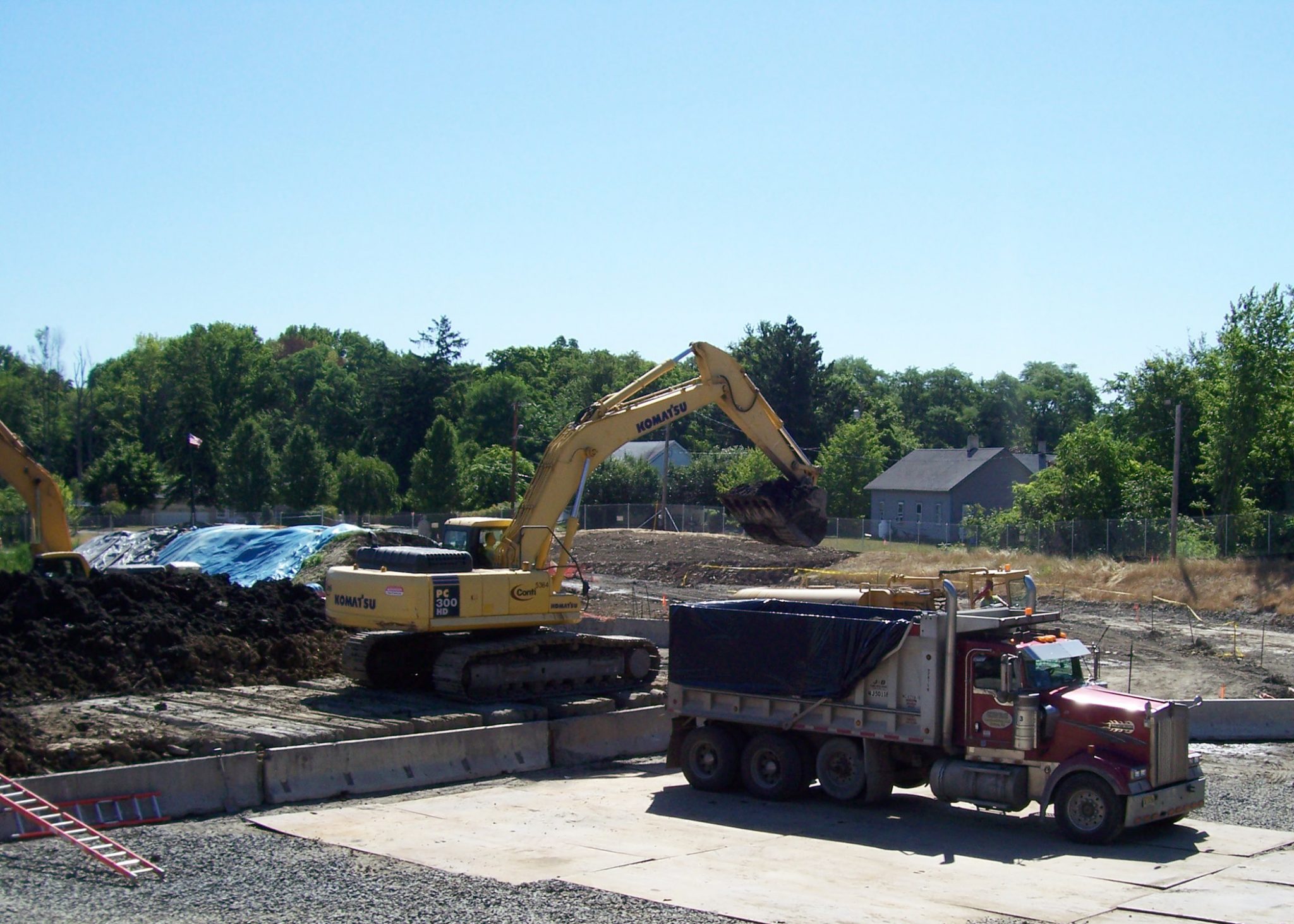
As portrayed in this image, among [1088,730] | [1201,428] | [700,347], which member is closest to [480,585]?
[700,347]

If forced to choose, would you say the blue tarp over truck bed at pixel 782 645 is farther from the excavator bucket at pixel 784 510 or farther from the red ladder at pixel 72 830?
the red ladder at pixel 72 830

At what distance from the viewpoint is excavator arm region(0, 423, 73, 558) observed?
26422 mm

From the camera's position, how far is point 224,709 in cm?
1759

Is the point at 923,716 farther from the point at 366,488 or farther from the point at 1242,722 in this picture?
the point at 366,488

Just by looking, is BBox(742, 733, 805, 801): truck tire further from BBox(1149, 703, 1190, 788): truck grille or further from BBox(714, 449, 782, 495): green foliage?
BBox(714, 449, 782, 495): green foliage

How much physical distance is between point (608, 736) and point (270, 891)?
8042 millimetres

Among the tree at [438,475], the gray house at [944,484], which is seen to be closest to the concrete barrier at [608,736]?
the tree at [438,475]

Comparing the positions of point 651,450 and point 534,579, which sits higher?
point 651,450

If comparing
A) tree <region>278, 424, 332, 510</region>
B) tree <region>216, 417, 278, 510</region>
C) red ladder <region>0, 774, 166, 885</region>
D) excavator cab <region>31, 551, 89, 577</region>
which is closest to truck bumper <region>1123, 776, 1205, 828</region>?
red ladder <region>0, 774, 166, 885</region>

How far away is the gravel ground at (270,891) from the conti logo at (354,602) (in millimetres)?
6154

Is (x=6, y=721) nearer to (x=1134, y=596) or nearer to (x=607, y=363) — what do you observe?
(x=1134, y=596)

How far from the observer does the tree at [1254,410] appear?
154 feet

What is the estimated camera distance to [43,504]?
26.8 m

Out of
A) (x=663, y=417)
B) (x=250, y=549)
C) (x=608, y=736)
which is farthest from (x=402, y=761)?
(x=250, y=549)
